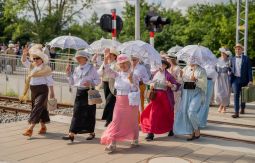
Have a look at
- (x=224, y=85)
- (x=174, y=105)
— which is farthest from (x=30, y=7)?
(x=174, y=105)

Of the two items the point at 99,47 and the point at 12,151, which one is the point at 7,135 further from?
the point at 99,47

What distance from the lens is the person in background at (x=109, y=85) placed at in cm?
936

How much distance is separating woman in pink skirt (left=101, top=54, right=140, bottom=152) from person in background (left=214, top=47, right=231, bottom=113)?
5.32 m

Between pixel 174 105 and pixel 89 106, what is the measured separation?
1.93 meters

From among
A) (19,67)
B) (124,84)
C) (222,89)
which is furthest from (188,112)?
(19,67)

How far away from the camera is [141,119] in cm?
900

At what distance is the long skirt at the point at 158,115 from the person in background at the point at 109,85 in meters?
0.98

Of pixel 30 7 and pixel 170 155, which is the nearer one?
pixel 170 155

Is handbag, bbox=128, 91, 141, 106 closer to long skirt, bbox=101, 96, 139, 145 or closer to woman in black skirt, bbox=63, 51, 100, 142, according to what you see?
long skirt, bbox=101, 96, 139, 145

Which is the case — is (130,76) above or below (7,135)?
above

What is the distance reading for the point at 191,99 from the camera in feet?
29.0

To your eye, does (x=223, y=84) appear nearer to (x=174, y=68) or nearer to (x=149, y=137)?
(x=174, y=68)

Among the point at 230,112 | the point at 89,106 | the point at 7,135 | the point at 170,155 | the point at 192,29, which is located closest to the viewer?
the point at 170,155

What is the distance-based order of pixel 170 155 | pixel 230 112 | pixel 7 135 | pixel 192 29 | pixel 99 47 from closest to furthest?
pixel 170 155 < pixel 7 135 < pixel 99 47 < pixel 230 112 < pixel 192 29
